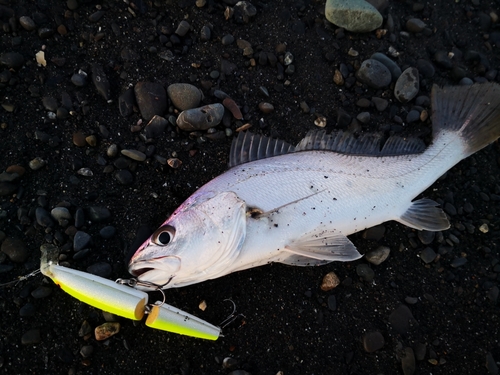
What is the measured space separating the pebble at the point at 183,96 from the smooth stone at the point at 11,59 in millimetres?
1316

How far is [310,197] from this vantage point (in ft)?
10.5

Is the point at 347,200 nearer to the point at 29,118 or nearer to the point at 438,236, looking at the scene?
the point at 438,236

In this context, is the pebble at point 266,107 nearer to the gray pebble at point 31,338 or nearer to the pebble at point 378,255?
the pebble at point 378,255

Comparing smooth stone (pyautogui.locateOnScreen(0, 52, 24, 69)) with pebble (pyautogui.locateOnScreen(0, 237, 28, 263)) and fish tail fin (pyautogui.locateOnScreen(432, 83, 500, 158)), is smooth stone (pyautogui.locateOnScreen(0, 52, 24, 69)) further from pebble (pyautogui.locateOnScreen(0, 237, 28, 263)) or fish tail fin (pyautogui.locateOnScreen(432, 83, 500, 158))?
fish tail fin (pyautogui.locateOnScreen(432, 83, 500, 158))

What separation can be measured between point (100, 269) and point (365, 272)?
2.14m

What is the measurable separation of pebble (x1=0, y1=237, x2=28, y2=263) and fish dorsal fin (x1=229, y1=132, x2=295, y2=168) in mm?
1737

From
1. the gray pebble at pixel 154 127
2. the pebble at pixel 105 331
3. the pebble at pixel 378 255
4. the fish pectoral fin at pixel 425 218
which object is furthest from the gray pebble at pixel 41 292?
the fish pectoral fin at pixel 425 218

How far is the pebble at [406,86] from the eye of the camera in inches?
157

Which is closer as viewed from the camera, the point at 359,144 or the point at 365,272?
the point at 365,272

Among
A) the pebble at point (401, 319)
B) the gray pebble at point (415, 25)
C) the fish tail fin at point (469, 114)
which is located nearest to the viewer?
the pebble at point (401, 319)

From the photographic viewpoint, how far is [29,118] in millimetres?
3477

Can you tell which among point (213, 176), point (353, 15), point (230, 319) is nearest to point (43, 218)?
point (213, 176)

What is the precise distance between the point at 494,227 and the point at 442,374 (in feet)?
4.66

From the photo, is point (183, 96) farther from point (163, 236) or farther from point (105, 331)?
point (105, 331)
